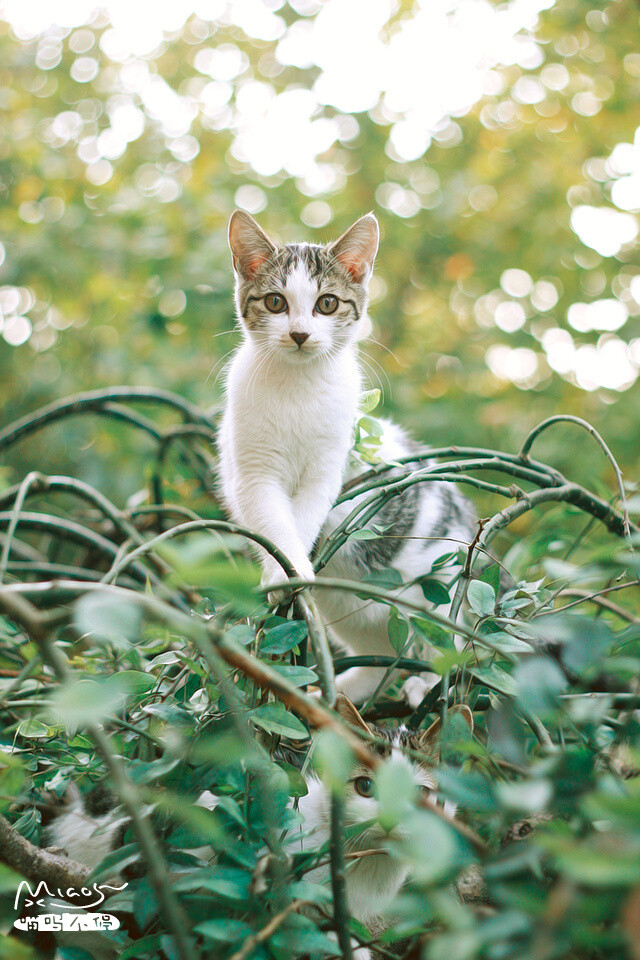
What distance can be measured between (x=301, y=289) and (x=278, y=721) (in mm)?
1213

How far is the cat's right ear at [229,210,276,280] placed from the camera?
1.73 m

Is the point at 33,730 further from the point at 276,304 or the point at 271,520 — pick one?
the point at 276,304

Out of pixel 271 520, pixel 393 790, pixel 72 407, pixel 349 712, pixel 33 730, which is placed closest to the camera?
pixel 393 790

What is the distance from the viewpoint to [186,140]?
13.2 feet

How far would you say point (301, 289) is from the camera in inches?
65.6

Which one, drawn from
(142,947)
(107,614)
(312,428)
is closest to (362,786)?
(142,947)

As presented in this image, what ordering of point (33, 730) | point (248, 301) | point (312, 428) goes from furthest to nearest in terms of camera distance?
point (248, 301)
point (312, 428)
point (33, 730)

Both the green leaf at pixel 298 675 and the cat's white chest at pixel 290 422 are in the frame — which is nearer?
the green leaf at pixel 298 675

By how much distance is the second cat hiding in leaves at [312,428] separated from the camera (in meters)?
1.48

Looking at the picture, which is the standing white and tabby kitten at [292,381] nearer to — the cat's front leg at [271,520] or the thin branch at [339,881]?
the cat's front leg at [271,520]

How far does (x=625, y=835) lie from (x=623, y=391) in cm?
262

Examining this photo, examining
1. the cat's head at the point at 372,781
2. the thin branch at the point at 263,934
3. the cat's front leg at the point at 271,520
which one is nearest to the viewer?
the thin branch at the point at 263,934

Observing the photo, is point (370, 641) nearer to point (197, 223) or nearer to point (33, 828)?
point (33, 828)

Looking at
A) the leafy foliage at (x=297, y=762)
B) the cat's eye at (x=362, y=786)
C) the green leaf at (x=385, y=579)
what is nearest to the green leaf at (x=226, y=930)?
the leafy foliage at (x=297, y=762)
